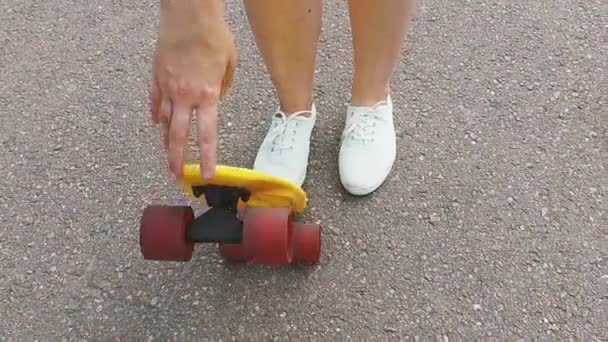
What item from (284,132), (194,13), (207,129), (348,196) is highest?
(194,13)

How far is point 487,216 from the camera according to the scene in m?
1.22

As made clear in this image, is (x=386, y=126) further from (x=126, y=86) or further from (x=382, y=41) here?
(x=126, y=86)

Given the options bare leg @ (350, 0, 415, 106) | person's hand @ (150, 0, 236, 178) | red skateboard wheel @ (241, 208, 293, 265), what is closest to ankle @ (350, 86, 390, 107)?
bare leg @ (350, 0, 415, 106)

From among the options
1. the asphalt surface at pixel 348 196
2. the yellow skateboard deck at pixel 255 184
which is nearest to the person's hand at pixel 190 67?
the yellow skateboard deck at pixel 255 184

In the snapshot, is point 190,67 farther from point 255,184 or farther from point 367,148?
point 367,148

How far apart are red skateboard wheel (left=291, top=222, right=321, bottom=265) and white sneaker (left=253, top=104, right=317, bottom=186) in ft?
0.50

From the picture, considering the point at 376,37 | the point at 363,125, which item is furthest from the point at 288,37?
the point at 363,125

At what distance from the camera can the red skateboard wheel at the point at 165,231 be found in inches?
39.6

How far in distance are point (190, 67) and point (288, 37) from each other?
329 mm

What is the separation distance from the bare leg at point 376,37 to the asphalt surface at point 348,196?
0.53ft

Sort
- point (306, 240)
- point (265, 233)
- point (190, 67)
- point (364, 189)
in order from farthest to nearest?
point (364, 189) → point (306, 240) → point (265, 233) → point (190, 67)

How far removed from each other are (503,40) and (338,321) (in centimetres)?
74

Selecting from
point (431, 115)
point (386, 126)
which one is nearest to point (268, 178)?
point (386, 126)

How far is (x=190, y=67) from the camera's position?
78 centimetres
